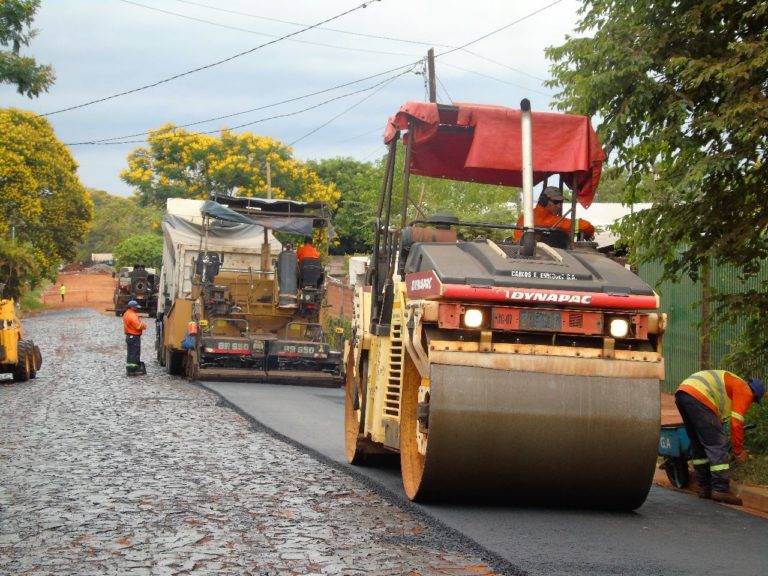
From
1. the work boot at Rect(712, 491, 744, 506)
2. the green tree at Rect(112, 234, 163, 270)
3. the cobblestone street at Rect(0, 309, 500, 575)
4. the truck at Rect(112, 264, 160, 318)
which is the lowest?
the cobblestone street at Rect(0, 309, 500, 575)

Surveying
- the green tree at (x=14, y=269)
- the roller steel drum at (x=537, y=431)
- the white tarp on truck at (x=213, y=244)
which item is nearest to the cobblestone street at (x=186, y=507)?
the roller steel drum at (x=537, y=431)

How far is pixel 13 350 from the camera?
65.0 feet

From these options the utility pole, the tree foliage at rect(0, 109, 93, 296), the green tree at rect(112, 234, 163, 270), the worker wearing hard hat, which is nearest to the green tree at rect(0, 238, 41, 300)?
the tree foliage at rect(0, 109, 93, 296)

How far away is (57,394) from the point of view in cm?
1777

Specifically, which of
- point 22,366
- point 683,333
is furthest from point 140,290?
point 683,333

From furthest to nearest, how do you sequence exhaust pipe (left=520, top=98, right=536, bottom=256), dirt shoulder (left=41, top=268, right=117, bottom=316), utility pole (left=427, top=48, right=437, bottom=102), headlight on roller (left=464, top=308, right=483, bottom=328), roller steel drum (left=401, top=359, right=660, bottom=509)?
dirt shoulder (left=41, top=268, right=117, bottom=316), utility pole (left=427, top=48, right=437, bottom=102), exhaust pipe (left=520, top=98, right=536, bottom=256), headlight on roller (left=464, top=308, right=483, bottom=328), roller steel drum (left=401, top=359, right=660, bottom=509)

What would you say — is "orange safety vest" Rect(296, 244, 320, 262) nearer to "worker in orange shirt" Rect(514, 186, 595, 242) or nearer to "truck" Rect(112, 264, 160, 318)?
"worker in orange shirt" Rect(514, 186, 595, 242)

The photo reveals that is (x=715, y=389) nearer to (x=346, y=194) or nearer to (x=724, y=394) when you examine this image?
(x=724, y=394)

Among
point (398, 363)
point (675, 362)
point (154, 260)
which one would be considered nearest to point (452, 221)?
point (398, 363)

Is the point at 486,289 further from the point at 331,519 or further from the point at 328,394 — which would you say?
the point at 328,394

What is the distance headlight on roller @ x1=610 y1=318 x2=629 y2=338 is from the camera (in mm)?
7551

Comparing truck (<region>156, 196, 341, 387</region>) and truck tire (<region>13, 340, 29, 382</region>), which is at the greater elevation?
truck (<region>156, 196, 341, 387</region>)

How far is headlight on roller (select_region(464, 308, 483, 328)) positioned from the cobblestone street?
1.29 meters

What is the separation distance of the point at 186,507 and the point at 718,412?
12.9ft
